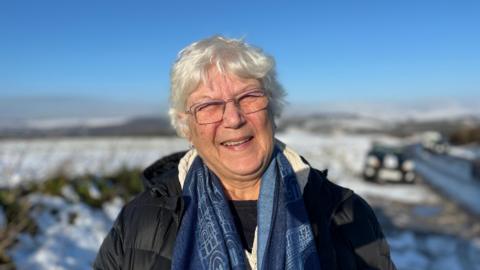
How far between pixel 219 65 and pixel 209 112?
0.73 feet

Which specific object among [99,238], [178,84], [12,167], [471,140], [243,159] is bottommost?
[471,140]

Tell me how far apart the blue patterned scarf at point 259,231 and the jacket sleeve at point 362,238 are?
0.17m

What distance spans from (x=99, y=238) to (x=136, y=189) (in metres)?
3.24

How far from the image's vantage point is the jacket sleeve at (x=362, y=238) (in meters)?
2.05

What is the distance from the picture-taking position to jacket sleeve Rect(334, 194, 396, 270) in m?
2.05

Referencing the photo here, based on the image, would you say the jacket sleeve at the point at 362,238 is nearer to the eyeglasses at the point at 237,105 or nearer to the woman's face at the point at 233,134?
the woman's face at the point at 233,134

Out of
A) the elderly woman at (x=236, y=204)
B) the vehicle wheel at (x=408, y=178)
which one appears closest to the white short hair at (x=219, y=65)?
the elderly woman at (x=236, y=204)

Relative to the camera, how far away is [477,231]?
7609mm

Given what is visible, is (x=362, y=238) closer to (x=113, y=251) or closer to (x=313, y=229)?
(x=313, y=229)

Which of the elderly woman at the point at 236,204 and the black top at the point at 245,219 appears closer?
the elderly woman at the point at 236,204

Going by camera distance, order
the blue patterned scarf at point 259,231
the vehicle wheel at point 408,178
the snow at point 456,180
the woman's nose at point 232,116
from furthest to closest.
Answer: the vehicle wheel at point 408,178, the snow at point 456,180, the woman's nose at point 232,116, the blue patterned scarf at point 259,231

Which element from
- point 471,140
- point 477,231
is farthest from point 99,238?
point 471,140

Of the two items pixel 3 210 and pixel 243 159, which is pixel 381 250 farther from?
pixel 3 210

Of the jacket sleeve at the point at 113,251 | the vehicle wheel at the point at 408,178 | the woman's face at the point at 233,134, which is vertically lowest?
the vehicle wheel at the point at 408,178
